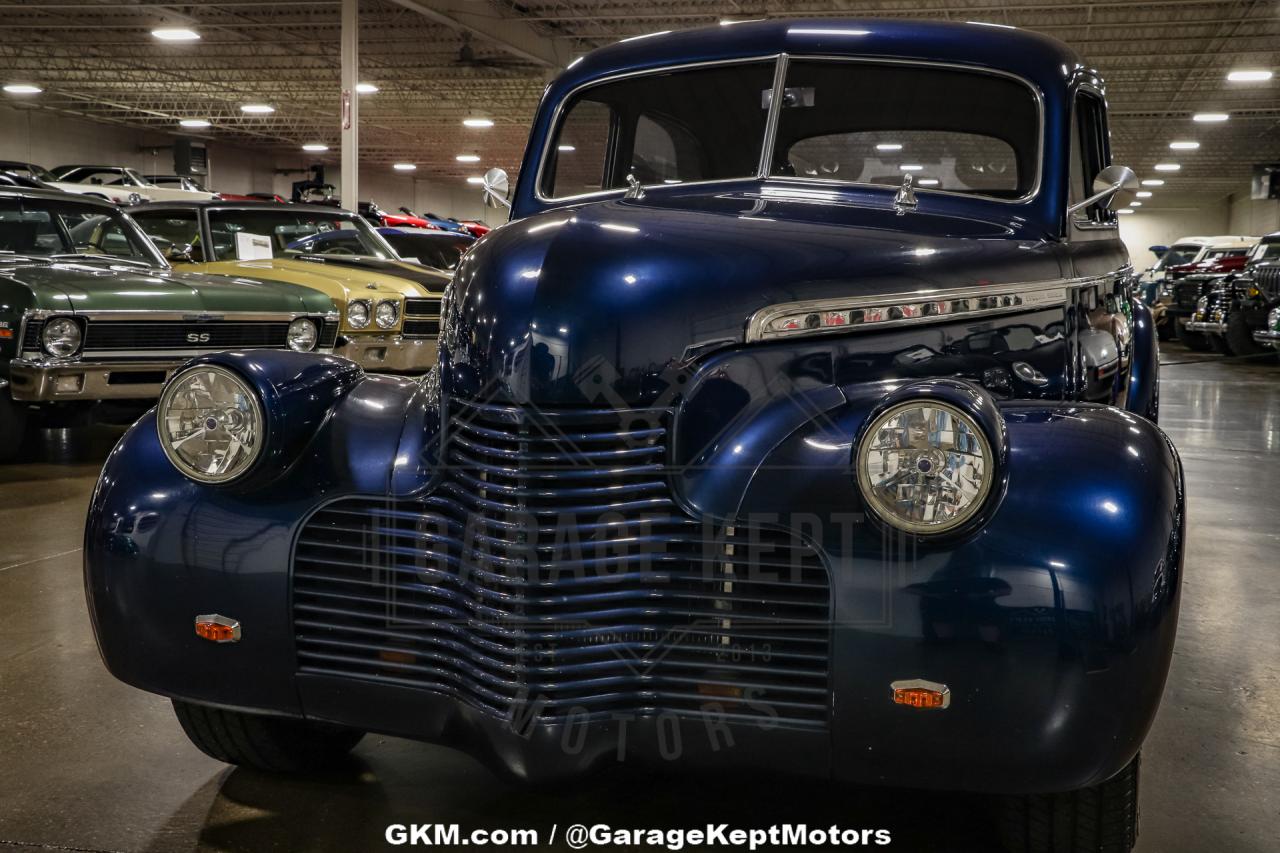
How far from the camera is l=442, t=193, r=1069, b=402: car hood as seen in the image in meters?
2.09

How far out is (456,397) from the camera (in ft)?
7.30

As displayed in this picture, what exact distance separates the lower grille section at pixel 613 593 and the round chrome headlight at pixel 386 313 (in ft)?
20.7

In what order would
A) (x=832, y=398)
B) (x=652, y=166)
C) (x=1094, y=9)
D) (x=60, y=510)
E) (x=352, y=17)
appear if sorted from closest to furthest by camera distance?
(x=832, y=398), (x=652, y=166), (x=60, y=510), (x=352, y=17), (x=1094, y=9)

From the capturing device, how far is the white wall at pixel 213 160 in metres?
28.0

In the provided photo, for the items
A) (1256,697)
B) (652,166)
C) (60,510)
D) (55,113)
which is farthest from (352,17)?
(55,113)

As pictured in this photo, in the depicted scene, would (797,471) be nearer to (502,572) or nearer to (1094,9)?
(502,572)

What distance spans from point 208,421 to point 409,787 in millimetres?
915

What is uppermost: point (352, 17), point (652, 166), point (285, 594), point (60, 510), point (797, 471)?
point (352, 17)

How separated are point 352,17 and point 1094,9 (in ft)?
34.8

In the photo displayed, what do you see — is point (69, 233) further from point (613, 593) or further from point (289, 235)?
point (613, 593)

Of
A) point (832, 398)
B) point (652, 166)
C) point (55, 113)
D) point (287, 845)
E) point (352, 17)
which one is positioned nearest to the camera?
point (832, 398)

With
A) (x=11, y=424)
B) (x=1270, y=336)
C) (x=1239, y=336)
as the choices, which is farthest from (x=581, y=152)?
(x=1239, y=336)

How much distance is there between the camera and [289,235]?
909cm

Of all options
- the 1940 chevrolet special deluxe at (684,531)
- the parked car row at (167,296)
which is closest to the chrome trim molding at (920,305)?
the 1940 chevrolet special deluxe at (684,531)
